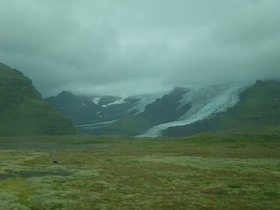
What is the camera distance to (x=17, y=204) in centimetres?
4278

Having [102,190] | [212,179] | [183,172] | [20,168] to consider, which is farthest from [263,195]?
[20,168]

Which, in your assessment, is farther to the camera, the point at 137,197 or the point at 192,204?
the point at 137,197

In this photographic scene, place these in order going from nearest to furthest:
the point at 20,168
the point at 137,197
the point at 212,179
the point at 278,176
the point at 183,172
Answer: the point at 137,197 < the point at 212,179 < the point at 278,176 < the point at 183,172 < the point at 20,168

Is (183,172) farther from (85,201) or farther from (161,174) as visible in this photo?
(85,201)

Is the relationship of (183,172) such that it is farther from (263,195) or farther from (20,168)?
(20,168)

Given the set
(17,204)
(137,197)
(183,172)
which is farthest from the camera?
(183,172)

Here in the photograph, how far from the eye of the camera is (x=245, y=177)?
6694 cm

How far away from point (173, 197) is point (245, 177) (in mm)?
24210

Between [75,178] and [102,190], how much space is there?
45.7 feet

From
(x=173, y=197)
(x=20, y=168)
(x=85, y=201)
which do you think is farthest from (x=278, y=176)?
(x=20, y=168)

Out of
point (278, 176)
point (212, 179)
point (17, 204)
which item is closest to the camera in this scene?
point (17, 204)

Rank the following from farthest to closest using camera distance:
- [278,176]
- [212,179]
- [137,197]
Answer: [278,176] → [212,179] → [137,197]

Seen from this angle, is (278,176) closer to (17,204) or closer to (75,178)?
(75,178)

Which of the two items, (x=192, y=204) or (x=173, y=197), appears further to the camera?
(x=173, y=197)
